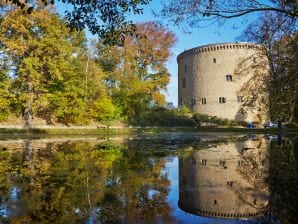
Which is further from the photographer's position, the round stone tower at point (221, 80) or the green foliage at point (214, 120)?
the round stone tower at point (221, 80)

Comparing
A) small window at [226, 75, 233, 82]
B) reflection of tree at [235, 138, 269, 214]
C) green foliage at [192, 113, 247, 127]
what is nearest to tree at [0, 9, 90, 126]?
green foliage at [192, 113, 247, 127]

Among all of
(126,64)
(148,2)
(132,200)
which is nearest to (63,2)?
(148,2)

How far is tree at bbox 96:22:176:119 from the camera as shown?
40.8 m

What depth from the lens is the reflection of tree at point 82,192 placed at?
3750 millimetres

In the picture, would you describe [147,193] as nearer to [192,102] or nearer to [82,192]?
[82,192]

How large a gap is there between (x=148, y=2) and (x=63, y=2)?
177cm

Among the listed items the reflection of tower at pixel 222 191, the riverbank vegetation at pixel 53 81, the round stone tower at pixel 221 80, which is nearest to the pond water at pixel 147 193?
the reflection of tower at pixel 222 191

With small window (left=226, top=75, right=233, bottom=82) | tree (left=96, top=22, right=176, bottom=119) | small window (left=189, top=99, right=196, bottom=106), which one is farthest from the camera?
small window (left=189, top=99, right=196, bottom=106)

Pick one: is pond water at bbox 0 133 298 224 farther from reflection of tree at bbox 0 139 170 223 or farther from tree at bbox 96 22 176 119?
tree at bbox 96 22 176 119

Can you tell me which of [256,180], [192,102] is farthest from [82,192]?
[192,102]

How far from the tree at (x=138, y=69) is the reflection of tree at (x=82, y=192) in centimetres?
3297

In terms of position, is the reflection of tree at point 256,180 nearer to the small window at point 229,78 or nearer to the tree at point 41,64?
the tree at point 41,64

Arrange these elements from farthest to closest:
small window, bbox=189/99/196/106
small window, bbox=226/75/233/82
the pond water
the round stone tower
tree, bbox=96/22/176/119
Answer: small window, bbox=189/99/196/106, small window, bbox=226/75/233/82, the round stone tower, tree, bbox=96/22/176/119, the pond water

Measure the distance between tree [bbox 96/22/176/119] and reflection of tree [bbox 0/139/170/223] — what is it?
3297 centimetres
